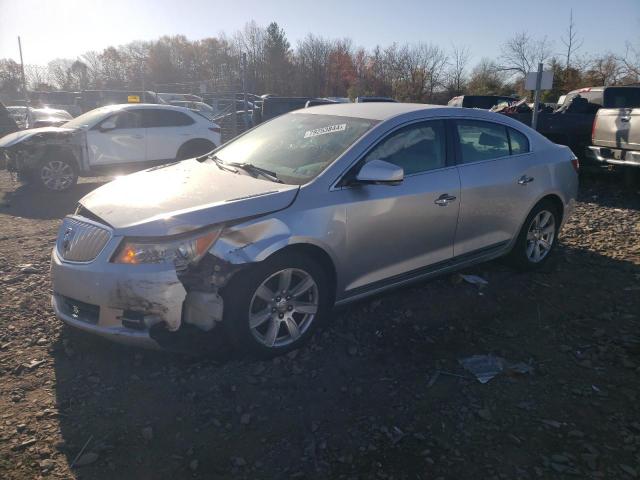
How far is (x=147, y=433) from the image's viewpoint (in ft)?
8.63

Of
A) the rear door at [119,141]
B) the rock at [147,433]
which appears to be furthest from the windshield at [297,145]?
the rear door at [119,141]

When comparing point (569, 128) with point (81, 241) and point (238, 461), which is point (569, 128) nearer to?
point (81, 241)

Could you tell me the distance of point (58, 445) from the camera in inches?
101

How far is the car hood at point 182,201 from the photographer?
10.0ft

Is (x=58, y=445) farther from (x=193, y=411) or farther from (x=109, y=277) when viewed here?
(x=109, y=277)

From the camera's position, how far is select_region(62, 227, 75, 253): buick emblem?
3350 millimetres

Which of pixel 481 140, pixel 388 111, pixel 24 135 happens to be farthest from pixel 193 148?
pixel 481 140

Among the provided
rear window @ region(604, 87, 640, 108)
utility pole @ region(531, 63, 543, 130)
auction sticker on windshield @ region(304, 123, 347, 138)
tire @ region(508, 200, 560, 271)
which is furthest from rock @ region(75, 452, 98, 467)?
rear window @ region(604, 87, 640, 108)

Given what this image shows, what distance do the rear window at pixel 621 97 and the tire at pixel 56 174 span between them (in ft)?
37.5

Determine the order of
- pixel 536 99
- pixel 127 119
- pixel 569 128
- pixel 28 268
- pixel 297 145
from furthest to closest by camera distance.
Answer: pixel 569 128, pixel 127 119, pixel 536 99, pixel 28 268, pixel 297 145

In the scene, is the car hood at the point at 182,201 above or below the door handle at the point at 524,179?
above

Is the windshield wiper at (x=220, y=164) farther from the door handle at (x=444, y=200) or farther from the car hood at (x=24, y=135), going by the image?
the car hood at (x=24, y=135)

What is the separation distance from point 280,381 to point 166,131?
28.2 feet

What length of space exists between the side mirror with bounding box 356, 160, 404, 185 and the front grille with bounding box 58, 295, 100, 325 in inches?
74.8
